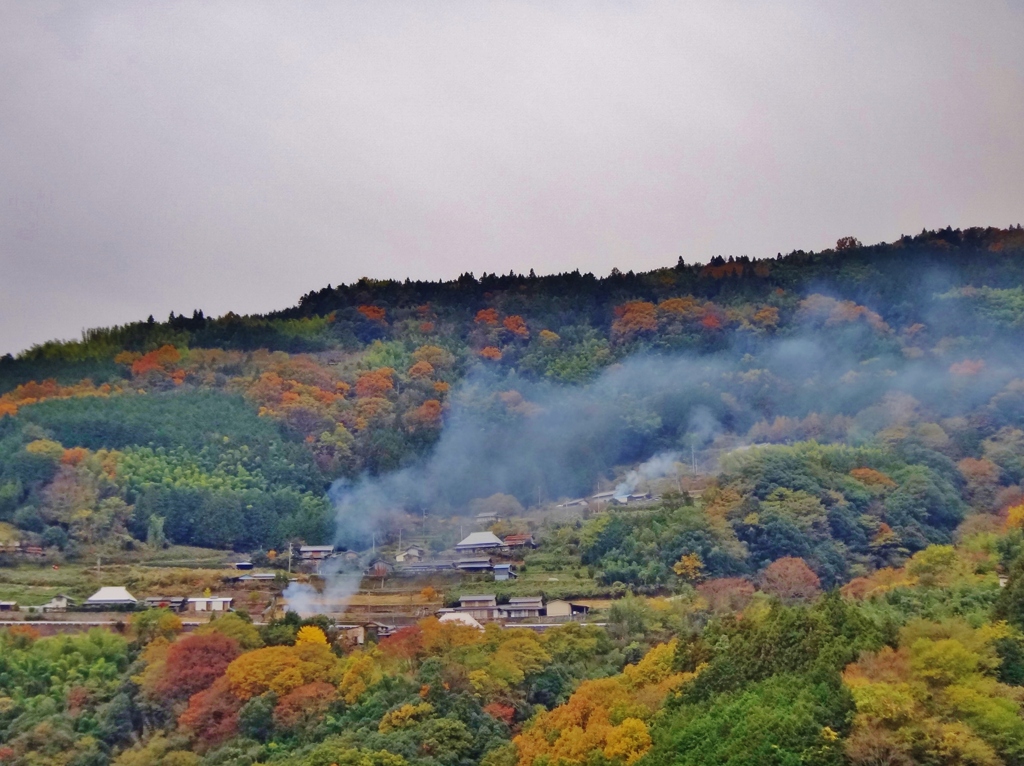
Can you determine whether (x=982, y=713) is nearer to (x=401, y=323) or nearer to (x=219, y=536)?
(x=219, y=536)

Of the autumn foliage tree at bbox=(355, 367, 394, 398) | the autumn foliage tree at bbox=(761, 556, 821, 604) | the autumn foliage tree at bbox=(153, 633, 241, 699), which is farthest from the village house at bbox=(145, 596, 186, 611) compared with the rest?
the autumn foliage tree at bbox=(761, 556, 821, 604)

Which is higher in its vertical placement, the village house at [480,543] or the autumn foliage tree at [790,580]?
the village house at [480,543]

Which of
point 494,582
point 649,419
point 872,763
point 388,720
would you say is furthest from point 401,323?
point 872,763

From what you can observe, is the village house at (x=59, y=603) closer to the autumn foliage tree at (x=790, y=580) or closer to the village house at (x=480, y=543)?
the village house at (x=480, y=543)

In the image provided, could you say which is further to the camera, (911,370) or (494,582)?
(911,370)

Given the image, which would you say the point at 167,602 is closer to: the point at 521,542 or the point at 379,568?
the point at 379,568

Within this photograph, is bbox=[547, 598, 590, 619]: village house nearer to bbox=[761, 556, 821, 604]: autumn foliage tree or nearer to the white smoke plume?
bbox=[761, 556, 821, 604]: autumn foliage tree

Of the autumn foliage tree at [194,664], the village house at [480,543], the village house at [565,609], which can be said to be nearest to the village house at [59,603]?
the autumn foliage tree at [194,664]
